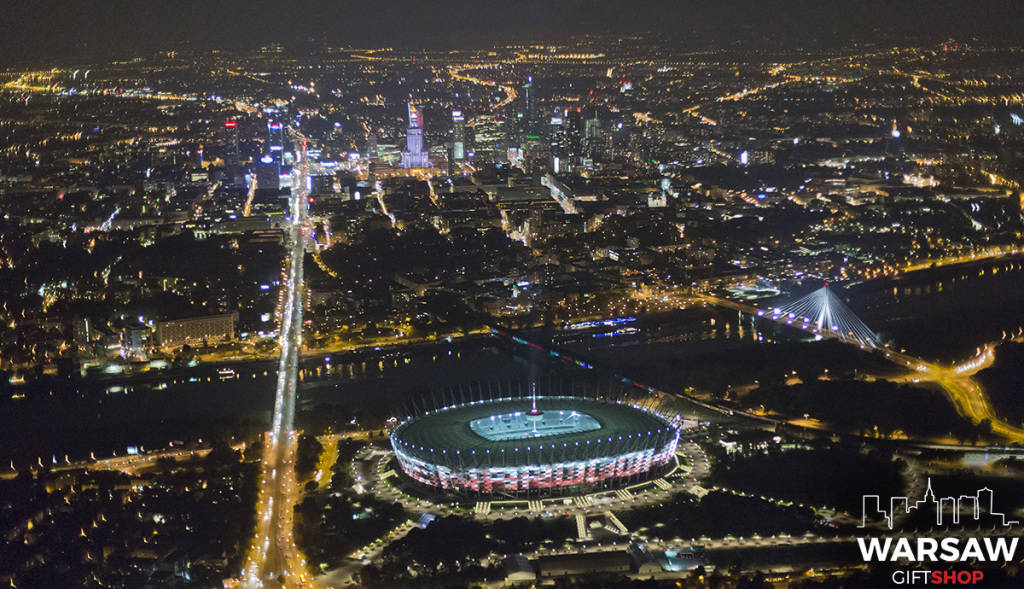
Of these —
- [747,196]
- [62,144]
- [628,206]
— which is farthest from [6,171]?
[747,196]

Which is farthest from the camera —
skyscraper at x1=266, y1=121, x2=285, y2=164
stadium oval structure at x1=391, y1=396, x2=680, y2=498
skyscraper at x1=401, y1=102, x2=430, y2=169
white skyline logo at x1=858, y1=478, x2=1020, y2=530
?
skyscraper at x1=401, y1=102, x2=430, y2=169

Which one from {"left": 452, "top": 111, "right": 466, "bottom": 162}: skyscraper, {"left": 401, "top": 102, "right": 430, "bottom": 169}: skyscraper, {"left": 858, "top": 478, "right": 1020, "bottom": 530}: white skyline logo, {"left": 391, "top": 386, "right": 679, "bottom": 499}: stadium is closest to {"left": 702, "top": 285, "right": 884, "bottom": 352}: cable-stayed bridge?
{"left": 391, "top": 386, "right": 679, "bottom": 499}: stadium

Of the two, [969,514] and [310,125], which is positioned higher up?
[310,125]

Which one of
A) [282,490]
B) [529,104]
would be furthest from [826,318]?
[529,104]

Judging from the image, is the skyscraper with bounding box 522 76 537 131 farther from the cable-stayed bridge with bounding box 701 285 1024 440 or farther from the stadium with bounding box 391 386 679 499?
the stadium with bounding box 391 386 679 499

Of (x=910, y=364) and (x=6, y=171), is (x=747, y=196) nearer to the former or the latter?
(x=910, y=364)
